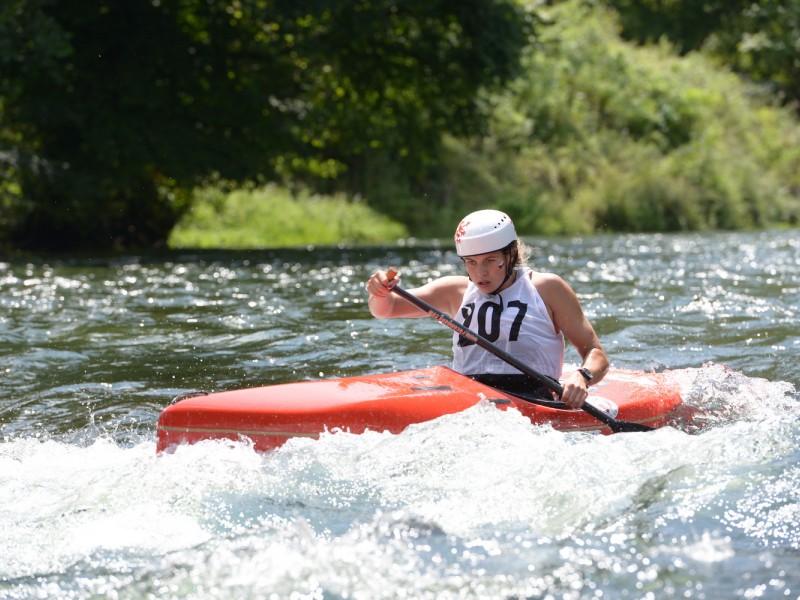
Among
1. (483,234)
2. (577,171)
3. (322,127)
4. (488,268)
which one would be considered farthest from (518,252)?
(577,171)

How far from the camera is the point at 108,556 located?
3699 millimetres

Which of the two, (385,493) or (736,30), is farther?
(736,30)

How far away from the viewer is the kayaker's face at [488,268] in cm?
526

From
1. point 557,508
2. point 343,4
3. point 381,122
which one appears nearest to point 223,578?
point 557,508

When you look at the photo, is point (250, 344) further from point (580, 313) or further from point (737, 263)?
point (737, 263)

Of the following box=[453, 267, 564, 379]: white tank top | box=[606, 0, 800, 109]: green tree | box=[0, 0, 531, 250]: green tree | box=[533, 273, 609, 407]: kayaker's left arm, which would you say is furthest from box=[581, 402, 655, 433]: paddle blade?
box=[606, 0, 800, 109]: green tree

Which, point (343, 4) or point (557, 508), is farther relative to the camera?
point (343, 4)

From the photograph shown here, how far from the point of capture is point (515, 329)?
5.39 m

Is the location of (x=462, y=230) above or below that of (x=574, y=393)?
above

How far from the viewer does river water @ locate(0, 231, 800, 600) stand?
348cm

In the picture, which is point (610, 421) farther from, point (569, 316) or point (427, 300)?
point (427, 300)

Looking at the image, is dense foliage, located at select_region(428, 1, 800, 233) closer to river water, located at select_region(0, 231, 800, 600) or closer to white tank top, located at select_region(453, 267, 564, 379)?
river water, located at select_region(0, 231, 800, 600)

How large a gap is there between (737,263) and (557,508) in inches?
389

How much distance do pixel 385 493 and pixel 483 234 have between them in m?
1.38
